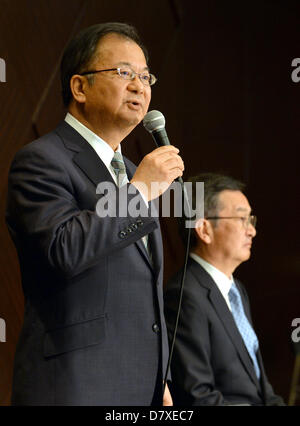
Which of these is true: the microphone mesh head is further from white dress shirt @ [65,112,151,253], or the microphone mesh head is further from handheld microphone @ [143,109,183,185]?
white dress shirt @ [65,112,151,253]

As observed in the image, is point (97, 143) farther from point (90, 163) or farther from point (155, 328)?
point (155, 328)

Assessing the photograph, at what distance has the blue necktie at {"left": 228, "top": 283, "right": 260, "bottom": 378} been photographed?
2.50 m

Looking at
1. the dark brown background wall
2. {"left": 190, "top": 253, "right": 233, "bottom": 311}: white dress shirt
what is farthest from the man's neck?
the dark brown background wall

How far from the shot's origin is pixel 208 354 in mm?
2311

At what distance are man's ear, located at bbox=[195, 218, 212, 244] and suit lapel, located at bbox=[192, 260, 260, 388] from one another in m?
0.19

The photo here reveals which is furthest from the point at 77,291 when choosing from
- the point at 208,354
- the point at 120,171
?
the point at 208,354

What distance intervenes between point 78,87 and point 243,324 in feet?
4.05

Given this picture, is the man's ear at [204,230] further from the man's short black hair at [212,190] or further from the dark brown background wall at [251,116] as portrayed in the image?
the dark brown background wall at [251,116]

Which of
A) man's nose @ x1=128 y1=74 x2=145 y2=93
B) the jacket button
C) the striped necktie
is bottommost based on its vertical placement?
the jacket button

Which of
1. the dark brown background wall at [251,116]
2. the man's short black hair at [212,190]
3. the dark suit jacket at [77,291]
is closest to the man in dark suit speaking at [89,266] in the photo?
the dark suit jacket at [77,291]

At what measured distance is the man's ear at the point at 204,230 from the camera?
263 cm
